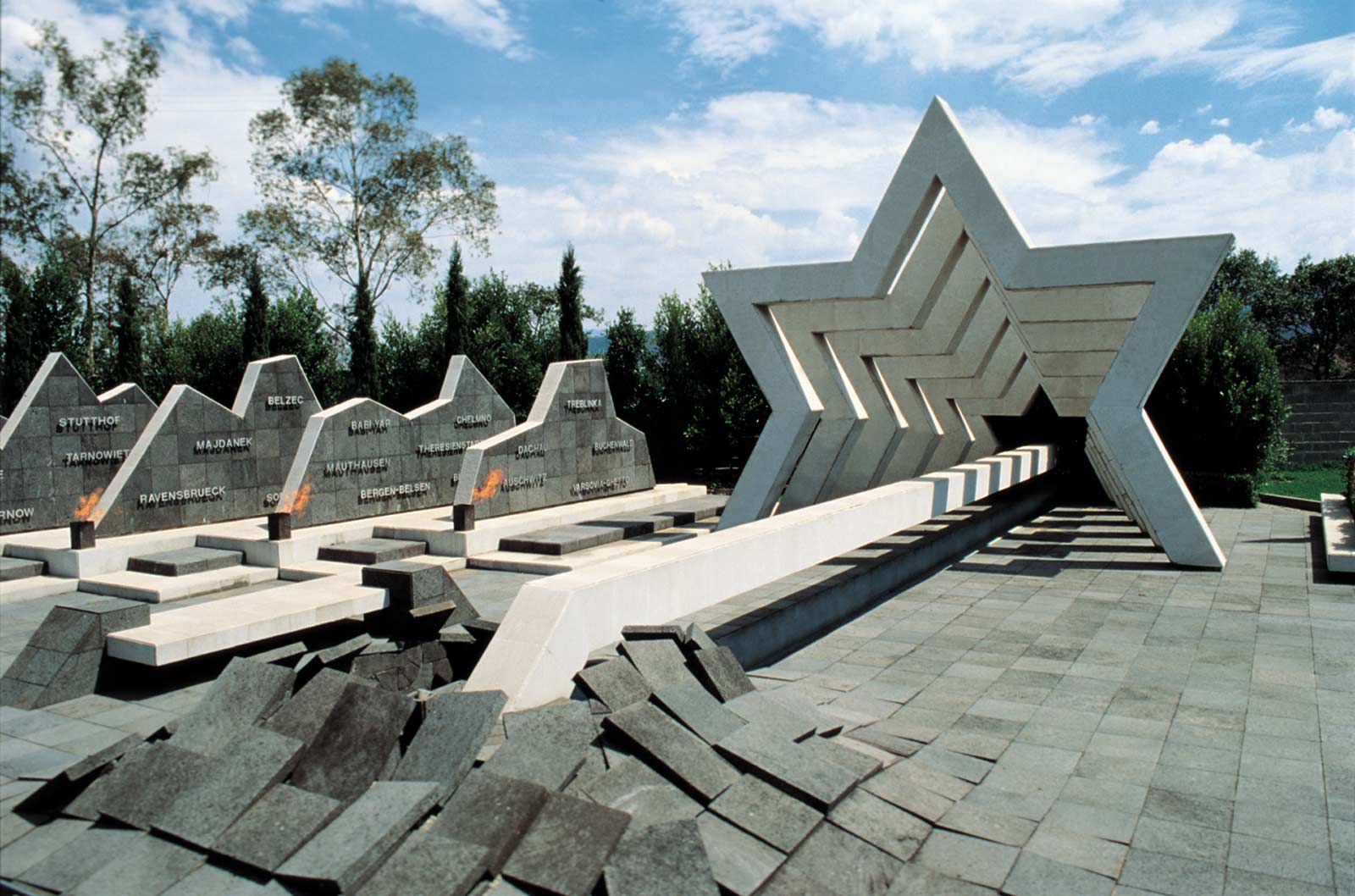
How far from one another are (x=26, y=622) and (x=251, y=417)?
719 centimetres

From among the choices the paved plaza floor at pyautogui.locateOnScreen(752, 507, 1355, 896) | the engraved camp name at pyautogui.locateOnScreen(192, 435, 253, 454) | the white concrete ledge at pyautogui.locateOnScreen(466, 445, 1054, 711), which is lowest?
the paved plaza floor at pyautogui.locateOnScreen(752, 507, 1355, 896)

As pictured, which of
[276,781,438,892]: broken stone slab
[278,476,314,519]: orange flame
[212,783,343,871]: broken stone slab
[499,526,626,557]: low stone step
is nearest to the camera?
[276,781,438,892]: broken stone slab

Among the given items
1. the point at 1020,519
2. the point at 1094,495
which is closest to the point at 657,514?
the point at 1020,519

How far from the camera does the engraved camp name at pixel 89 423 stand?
18078mm

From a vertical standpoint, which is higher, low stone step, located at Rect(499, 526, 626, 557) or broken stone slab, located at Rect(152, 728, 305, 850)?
low stone step, located at Rect(499, 526, 626, 557)

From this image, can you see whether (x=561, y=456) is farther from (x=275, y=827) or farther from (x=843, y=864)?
(x=843, y=864)

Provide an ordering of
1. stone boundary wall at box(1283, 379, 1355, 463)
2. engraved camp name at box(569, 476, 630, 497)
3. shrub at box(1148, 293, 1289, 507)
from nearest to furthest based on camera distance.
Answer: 1. engraved camp name at box(569, 476, 630, 497)
2. shrub at box(1148, 293, 1289, 507)
3. stone boundary wall at box(1283, 379, 1355, 463)

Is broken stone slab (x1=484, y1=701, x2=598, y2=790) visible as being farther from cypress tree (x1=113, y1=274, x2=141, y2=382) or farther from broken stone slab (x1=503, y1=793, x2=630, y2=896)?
cypress tree (x1=113, y1=274, x2=141, y2=382)

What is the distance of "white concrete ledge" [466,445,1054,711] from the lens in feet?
23.0

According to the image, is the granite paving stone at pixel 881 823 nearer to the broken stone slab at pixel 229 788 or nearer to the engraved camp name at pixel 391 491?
the broken stone slab at pixel 229 788

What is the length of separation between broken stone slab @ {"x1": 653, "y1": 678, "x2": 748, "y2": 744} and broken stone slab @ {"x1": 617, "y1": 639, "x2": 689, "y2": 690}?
0.75ft

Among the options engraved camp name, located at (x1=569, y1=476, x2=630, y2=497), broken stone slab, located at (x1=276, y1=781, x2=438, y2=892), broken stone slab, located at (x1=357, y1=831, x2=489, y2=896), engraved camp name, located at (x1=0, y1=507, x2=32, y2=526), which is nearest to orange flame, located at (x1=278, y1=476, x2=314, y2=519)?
engraved camp name, located at (x1=0, y1=507, x2=32, y2=526)

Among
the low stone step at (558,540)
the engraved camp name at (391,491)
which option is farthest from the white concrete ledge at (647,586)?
the engraved camp name at (391,491)

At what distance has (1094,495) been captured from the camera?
82.3 ft
